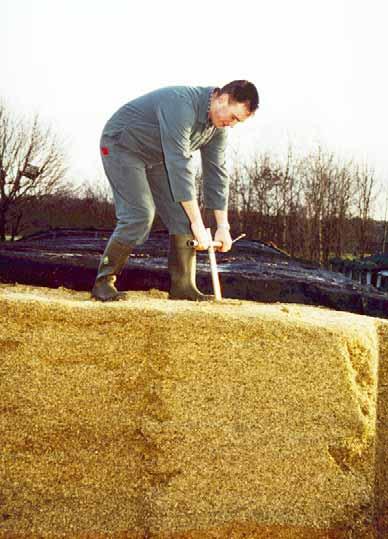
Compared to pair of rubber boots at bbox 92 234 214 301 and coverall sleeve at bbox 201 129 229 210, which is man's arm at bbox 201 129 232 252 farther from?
pair of rubber boots at bbox 92 234 214 301

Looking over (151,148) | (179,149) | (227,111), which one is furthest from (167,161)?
(227,111)

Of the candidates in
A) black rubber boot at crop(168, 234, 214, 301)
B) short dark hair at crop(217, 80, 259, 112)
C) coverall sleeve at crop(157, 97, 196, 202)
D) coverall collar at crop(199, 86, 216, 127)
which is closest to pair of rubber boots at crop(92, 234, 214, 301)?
black rubber boot at crop(168, 234, 214, 301)

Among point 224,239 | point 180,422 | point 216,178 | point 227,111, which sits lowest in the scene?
point 180,422

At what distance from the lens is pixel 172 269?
3229 mm

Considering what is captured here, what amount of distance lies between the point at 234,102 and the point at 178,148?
377 mm

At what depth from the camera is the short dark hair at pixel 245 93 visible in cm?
285

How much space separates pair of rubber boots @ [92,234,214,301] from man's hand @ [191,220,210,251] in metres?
0.21

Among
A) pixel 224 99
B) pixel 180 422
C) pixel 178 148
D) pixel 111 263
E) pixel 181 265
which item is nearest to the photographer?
pixel 180 422

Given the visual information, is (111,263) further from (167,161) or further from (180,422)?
(180,422)

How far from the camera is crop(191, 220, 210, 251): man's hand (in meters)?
2.87

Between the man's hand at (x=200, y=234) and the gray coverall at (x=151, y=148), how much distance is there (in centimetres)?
14

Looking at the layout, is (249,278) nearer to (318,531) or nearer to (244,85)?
(244,85)

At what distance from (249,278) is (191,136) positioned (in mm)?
1943

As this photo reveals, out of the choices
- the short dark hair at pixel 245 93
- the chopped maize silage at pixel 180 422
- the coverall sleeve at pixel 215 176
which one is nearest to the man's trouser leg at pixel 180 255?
the coverall sleeve at pixel 215 176
